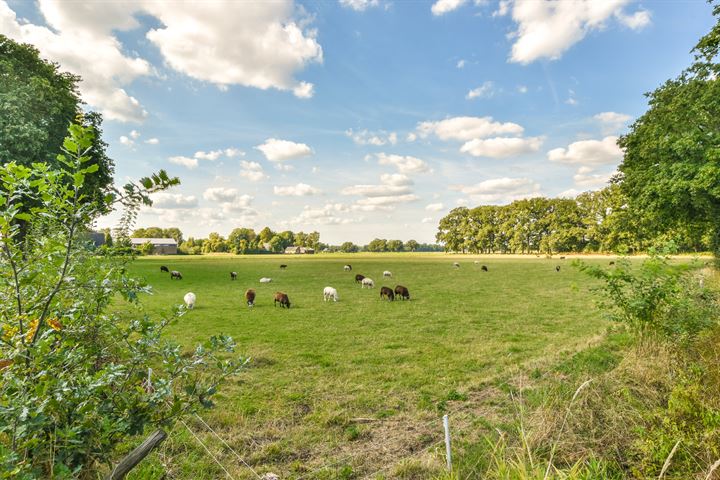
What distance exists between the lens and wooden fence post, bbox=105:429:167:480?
9.09ft

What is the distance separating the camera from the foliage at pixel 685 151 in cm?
1809

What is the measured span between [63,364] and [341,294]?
22923 millimetres

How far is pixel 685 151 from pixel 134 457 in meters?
26.9

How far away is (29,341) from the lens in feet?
9.21

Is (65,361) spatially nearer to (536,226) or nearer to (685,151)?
(685,151)

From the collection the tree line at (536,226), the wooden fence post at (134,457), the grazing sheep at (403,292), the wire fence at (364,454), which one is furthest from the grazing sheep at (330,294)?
the tree line at (536,226)

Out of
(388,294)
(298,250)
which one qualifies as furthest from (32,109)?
(298,250)

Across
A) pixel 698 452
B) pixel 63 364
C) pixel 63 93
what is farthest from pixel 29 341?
pixel 63 93

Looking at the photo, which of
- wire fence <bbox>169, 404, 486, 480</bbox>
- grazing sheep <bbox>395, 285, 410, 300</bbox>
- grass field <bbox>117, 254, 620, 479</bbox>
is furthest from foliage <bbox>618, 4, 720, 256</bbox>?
wire fence <bbox>169, 404, 486, 480</bbox>

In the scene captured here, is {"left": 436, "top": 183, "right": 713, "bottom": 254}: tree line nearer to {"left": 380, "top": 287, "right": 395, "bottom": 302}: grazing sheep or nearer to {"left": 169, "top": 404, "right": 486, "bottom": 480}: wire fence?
{"left": 380, "top": 287, "right": 395, "bottom": 302}: grazing sheep

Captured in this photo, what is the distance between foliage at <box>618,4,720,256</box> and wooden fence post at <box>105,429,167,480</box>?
75.0 ft

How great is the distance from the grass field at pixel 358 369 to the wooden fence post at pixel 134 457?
1.06 metres

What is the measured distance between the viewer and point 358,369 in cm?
980

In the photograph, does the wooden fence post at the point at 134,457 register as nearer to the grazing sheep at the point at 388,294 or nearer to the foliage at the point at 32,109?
the foliage at the point at 32,109
